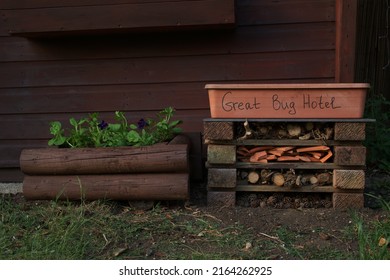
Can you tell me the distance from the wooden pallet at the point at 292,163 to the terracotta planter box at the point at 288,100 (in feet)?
0.16

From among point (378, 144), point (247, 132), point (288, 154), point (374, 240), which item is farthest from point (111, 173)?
point (378, 144)

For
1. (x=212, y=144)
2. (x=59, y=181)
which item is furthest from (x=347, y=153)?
(x=59, y=181)

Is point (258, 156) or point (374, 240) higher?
point (258, 156)

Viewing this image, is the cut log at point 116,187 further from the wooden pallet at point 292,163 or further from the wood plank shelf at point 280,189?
the wood plank shelf at point 280,189

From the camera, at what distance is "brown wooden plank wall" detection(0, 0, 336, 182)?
3889 millimetres

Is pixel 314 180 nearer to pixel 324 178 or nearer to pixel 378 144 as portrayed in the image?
pixel 324 178

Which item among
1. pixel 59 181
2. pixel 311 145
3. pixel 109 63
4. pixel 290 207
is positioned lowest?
pixel 290 207

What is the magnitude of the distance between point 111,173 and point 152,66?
1.23 m

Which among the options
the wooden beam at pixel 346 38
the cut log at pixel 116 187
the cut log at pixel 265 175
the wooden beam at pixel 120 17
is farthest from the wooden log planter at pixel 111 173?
the wooden beam at pixel 346 38

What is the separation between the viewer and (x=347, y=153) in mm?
3119

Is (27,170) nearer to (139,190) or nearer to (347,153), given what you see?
(139,190)

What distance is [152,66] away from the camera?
13.3 feet

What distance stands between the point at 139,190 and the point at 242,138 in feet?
2.63

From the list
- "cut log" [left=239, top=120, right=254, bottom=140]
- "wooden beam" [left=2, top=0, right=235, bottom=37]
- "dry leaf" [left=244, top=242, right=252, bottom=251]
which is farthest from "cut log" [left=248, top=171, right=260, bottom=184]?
"wooden beam" [left=2, top=0, right=235, bottom=37]
